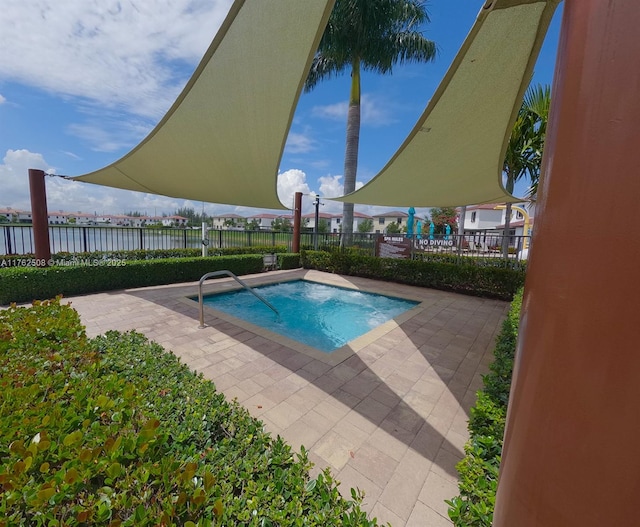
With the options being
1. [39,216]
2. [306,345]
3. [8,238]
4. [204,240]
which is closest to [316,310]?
[306,345]

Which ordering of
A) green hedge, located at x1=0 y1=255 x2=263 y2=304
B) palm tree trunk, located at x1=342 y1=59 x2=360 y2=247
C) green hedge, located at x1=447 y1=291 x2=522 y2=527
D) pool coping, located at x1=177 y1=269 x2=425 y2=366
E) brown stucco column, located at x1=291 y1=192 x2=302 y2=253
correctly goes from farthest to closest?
brown stucco column, located at x1=291 y1=192 x2=302 y2=253 → palm tree trunk, located at x1=342 y1=59 x2=360 y2=247 → green hedge, located at x1=0 y1=255 x2=263 y2=304 → pool coping, located at x1=177 y1=269 x2=425 y2=366 → green hedge, located at x1=447 y1=291 x2=522 y2=527

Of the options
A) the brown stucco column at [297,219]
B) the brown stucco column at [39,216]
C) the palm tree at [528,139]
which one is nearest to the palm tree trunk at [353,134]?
the brown stucco column at [297,219]

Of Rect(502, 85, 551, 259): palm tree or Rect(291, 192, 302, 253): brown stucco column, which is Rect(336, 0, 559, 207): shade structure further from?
Rect(291, 192, 302, 253): brown stucco column

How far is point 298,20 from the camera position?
2518 mm

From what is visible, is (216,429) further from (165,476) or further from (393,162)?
(393,162)

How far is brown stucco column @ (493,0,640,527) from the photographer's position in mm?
539

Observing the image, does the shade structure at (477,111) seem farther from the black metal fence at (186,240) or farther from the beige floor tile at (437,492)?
the beige floor tile at (437,492)

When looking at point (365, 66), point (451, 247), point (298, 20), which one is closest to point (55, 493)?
point (298, 20)

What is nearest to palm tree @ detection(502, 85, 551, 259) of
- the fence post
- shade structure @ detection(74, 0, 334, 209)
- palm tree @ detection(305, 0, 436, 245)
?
palm tree @ detection(305, 0, 436, 245)

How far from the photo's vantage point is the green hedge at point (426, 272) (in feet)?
23.3

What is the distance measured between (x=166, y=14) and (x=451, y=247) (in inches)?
333

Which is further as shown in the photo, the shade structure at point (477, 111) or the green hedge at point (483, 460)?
the shade structure at point (477, 111)

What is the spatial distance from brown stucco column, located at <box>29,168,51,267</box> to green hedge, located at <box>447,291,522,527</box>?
7886mm

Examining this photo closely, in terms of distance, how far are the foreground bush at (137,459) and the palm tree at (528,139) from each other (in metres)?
8.64
